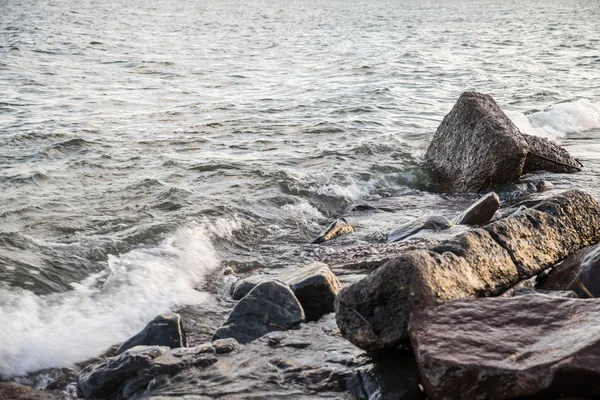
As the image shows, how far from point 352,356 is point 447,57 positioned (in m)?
20.0

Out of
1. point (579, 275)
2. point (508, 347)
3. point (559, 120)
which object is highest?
point (508, 347)

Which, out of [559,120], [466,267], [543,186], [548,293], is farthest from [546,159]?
[466,267]

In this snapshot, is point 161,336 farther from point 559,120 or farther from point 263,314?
point 559,120

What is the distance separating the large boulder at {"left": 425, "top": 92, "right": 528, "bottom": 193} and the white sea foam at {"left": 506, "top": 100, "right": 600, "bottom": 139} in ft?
12.0

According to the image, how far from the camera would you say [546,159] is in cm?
866

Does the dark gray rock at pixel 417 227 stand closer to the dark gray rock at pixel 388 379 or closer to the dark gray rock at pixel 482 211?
the dark gray rock at pixel 482 211

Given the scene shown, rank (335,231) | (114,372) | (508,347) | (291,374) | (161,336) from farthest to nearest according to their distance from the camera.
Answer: (335,231), (161,336), (114,372), (291,374), (508,347)

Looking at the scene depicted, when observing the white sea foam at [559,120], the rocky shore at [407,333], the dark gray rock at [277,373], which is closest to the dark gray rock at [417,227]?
the rocky shore at [407,333]

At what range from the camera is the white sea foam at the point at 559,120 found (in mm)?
11836

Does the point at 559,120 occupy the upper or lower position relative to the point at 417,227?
lower

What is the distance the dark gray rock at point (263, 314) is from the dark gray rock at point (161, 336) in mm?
244

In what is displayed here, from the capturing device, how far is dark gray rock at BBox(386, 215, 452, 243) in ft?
21.0

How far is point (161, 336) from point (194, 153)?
5.86 meters

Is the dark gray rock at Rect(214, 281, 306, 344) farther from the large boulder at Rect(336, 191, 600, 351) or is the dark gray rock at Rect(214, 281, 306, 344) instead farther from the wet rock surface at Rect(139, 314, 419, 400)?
the large boulder at Rect(336, 191, 600, 351)
